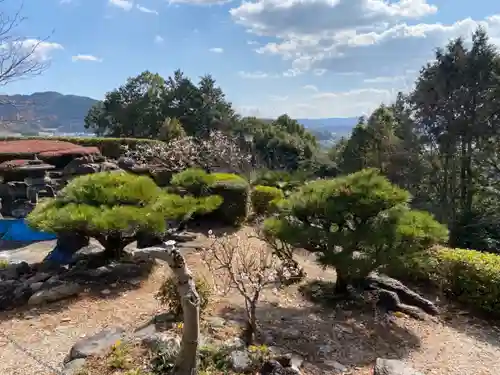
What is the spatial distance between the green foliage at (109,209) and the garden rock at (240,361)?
2.38 meters

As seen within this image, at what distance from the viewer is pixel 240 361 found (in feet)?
9.55

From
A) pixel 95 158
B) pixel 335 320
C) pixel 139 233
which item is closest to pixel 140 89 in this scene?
pixel 95 158

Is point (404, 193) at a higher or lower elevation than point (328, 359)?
higher

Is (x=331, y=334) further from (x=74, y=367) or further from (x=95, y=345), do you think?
(x=74, y=367)

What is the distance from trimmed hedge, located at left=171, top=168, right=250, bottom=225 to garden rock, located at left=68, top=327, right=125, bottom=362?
489 cm

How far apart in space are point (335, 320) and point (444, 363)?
1072 millimetres

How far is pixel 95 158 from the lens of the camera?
1402 cm

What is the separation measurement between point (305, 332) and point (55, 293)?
276 cm

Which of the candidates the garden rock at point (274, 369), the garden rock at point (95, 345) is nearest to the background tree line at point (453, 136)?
the garden rock at point (274, 369)

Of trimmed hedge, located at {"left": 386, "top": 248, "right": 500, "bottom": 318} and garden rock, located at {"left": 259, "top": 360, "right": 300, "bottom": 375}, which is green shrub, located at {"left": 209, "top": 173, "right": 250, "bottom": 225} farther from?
garden rock, located at {"left": 259, "top": 360, "right": 300, "bottom": 375}

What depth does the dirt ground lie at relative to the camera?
11.5ft

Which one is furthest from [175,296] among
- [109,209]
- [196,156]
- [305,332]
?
[196,156]

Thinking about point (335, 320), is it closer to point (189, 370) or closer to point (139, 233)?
point (189, 370)

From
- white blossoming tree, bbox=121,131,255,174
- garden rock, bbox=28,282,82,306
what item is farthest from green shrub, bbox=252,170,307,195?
garden rock, bbox=28,282,82,306
